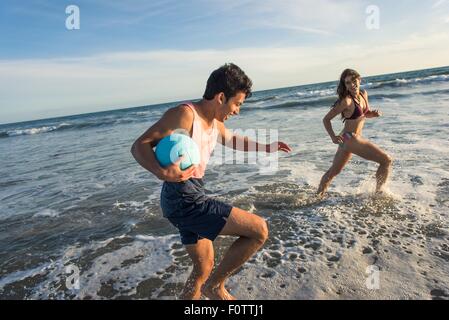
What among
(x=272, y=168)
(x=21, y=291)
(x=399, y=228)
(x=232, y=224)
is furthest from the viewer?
(x=272, y=168)

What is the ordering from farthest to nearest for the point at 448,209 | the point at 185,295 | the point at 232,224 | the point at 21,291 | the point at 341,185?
the point at 341,185 < the point at 448,209 < the point at 21,291 < the point at 185,295 < the point at 232,224

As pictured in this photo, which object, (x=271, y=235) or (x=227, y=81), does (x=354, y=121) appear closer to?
(x=271, y=235)

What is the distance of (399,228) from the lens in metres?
4.54

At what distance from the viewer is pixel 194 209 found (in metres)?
2.82

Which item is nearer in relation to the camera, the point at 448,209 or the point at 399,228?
the point at 399,228

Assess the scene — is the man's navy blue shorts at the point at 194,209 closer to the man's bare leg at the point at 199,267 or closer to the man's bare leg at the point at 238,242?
the man's bare leg at the point at 238,242

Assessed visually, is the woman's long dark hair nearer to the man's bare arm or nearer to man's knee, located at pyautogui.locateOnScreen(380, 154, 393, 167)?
man's knee, located at pyautogui.locateOnScreen(380, 154, 393, 167)

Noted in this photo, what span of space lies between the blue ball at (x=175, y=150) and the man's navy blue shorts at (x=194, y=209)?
26cm

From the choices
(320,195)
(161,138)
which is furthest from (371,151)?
(161,138)

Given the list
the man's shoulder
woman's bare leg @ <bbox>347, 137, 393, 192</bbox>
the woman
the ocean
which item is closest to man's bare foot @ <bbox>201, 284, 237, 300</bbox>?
the ocean

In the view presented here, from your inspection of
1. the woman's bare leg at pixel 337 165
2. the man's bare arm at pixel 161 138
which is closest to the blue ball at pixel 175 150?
the man's bare arm at pixel 161 138
